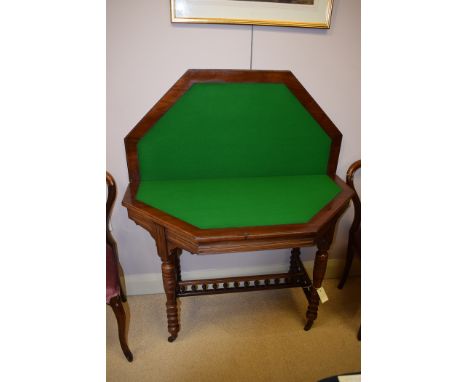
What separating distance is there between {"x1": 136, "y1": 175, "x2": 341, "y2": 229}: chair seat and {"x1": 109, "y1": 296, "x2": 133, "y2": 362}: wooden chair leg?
56 centimetres

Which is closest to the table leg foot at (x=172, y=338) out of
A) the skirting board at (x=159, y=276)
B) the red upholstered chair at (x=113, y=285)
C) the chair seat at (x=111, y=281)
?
the red upholstered chair at (x=113, y=285)

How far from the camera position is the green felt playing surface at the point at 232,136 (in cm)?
181

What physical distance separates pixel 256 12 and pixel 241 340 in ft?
6.41

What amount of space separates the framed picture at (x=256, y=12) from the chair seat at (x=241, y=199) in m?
0.89

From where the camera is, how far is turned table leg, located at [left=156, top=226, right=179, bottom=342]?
155cm

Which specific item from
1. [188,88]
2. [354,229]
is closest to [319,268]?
[354,229]

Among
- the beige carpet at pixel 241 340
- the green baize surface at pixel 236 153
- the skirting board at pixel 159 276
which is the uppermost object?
the green baize surface at pixel 236 153

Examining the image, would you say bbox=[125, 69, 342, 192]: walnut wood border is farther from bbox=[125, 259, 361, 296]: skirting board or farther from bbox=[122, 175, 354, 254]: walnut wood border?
bbox=[125, 259, 361, 296]: skirting board

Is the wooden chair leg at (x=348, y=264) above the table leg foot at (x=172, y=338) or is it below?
above

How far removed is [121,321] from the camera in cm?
172

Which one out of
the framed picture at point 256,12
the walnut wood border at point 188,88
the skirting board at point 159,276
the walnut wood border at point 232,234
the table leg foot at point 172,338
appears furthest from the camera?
the skirting board at point 159,276

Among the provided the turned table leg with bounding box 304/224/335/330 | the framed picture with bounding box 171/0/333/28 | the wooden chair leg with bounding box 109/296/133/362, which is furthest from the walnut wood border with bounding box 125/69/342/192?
the turned table leg with bounding box 304/224/335/330

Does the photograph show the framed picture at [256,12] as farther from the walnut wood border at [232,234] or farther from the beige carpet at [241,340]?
the beige carpet at [241,340]

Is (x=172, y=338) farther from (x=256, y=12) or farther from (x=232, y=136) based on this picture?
(x=256, y=12)
